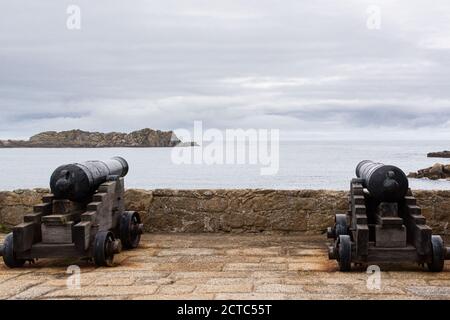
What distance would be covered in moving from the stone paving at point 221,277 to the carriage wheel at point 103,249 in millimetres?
106

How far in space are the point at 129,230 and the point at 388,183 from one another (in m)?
3.14

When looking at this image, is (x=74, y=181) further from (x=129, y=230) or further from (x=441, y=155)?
(x=441, y=155)

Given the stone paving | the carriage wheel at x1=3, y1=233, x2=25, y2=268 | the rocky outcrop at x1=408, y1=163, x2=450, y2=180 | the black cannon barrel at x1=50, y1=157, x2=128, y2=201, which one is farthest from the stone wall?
the rocky outcrop at x1=408, y1=163, x2=450, y2=180

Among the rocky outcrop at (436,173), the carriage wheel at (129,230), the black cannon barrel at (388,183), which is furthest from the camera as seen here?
the rocky outcrop at (436,173)

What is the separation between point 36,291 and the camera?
5.22m

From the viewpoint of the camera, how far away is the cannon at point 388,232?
19.8 ft

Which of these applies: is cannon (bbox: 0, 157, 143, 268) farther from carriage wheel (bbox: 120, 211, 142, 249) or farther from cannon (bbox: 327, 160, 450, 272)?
cannon (bbox: 327, 160, 450, 272)

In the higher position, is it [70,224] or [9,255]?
[70,224]

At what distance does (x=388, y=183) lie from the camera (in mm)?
6309

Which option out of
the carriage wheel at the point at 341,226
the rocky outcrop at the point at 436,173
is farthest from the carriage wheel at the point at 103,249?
the rocky outcrop at the point at 436,173

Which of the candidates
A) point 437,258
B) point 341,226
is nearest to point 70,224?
point 341,226
